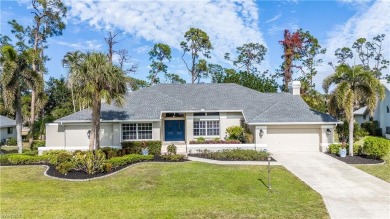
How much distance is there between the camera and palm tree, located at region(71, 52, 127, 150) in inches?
715

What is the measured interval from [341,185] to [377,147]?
7808 millimetres

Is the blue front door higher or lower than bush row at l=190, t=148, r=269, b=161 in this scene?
higher

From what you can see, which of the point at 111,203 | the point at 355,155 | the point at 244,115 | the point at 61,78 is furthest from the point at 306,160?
the point at 61,78

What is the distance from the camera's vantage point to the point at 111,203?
1174 cm

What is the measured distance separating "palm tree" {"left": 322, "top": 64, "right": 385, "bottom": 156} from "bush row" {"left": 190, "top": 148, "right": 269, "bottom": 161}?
6.82 m

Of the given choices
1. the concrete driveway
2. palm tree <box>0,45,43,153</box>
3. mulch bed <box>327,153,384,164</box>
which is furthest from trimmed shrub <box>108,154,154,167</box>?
mulch bed <box>327,153,384,164</box>

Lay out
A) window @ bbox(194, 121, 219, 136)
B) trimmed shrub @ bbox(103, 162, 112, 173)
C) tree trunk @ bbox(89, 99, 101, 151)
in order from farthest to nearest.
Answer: window @ bbox(194, 121, 219, 136) < tree trunk @ bbox(89, 99, 101, 151) < trimmed shrub @ bbox(103, 162, 112, 173)

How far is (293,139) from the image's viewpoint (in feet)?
79.2

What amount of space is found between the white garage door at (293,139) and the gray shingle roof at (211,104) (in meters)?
1.04

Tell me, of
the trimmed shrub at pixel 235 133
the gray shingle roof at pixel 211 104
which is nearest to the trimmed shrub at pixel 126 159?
the gray shingle roof at pixel 211 104

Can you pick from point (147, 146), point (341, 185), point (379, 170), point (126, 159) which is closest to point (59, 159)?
point (126, 159)

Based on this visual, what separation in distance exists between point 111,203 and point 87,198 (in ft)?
4.91

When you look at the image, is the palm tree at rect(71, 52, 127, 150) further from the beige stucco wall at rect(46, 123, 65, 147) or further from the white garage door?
the white garage door

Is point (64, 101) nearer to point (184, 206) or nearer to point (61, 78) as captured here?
point (61, 78)
